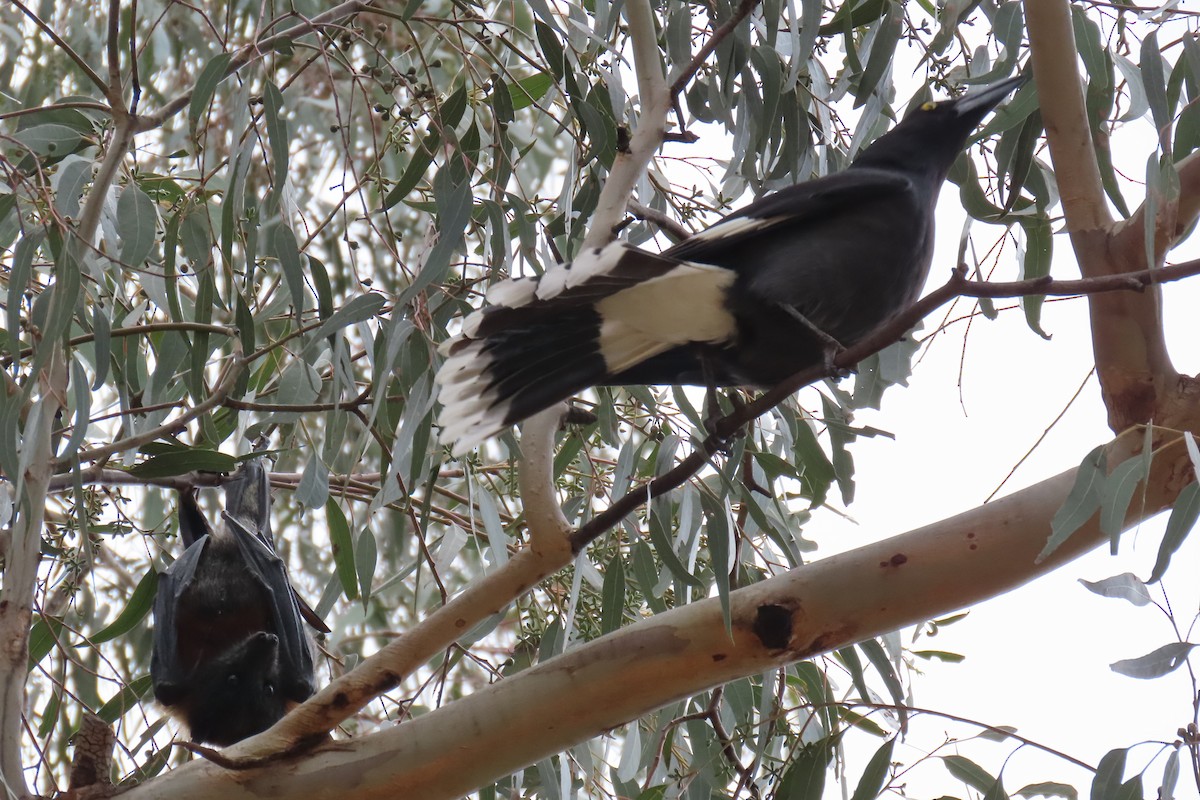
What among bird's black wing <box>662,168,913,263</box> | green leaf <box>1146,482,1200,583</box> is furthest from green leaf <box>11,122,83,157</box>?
green leaf <box>1146,482,1200,583</box>

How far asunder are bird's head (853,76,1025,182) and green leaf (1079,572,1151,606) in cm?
85

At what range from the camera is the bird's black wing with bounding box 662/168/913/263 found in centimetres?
180

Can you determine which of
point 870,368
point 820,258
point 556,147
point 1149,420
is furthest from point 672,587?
point 556,147

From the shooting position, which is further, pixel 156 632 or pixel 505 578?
pixel 156 632

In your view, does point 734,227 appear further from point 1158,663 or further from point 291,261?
point 1158,663

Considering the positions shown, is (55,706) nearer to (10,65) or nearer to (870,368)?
(870,368)

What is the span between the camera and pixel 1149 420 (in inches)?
57.7

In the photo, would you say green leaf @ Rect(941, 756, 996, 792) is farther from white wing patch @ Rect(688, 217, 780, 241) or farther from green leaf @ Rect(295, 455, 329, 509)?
green leaf @ Rect(295, 455, 329, 509)

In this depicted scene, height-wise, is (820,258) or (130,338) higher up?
(130,338)

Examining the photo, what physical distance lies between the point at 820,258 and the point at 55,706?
4.60ft

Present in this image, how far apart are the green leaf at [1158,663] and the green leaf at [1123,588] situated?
0.18 ft

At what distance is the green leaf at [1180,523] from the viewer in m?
1.36

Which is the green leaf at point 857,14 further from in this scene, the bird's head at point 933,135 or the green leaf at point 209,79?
the green leaf at point 209,79

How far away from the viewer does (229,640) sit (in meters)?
2.36
